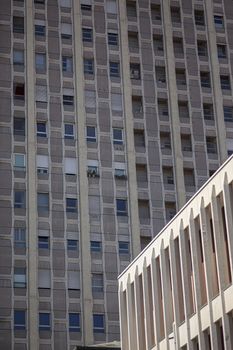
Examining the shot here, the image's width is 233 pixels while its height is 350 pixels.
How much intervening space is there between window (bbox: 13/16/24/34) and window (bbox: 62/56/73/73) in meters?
4.22

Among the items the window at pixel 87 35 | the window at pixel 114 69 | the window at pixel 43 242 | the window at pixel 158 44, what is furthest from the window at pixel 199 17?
the window at pixel 43 242

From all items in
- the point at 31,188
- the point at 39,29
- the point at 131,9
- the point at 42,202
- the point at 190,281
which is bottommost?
the point at 190,281

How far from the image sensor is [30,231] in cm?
7112

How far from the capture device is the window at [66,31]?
3140 inches

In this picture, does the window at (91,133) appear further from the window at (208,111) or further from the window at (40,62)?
the window at (208,111)

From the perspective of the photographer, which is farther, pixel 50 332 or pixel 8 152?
pixel 8 152

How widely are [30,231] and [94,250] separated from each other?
5014 mm

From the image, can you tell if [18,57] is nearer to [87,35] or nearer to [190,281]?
[87,35]

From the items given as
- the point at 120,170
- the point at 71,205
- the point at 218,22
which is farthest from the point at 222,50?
the point at 71,205

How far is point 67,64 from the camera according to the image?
259 feet

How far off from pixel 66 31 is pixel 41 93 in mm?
6499

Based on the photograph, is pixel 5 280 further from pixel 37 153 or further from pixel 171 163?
pixel 171 163

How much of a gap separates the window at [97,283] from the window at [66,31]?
20.9 metres

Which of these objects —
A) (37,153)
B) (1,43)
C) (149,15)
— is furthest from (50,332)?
(149,15)
